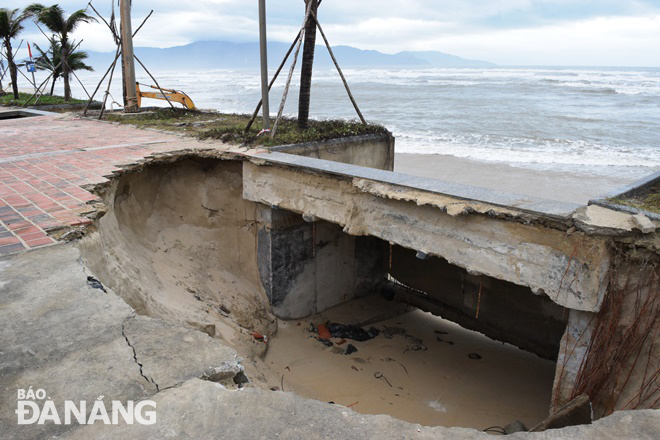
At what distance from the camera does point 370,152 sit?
9898 mm

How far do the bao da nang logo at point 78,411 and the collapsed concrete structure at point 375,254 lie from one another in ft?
7.26

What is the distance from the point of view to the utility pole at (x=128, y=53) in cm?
1399

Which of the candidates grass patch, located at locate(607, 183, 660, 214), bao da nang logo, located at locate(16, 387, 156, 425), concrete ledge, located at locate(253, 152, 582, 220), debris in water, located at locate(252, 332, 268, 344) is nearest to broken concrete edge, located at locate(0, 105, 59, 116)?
concrete ledge, located at locate(253, 152, 582, 220)

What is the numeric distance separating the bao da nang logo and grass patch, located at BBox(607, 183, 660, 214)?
4.93 m

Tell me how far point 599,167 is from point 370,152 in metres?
11.5

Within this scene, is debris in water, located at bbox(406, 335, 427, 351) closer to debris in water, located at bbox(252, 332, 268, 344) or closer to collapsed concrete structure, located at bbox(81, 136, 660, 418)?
collapsed concrete structure, located at bbox(81, 136, 660, 418)

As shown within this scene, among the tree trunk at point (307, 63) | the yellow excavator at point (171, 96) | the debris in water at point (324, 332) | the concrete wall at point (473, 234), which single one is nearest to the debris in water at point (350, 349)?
the debris in water at point (324, 332)

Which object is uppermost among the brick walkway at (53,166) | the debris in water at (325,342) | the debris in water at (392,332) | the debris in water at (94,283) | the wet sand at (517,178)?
the brick walkway at (53,166)

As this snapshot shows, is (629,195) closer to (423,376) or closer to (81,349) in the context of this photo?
(423,376)

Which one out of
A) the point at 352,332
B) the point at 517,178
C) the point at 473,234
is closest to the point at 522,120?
the point at 517,178

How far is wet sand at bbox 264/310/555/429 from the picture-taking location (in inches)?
250

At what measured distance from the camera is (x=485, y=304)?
8031 mm

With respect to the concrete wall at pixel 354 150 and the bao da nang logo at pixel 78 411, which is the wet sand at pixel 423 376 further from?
the bao da nang logo at pixel 78 411

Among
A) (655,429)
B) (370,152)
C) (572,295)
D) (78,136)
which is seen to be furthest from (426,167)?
(655,429)
